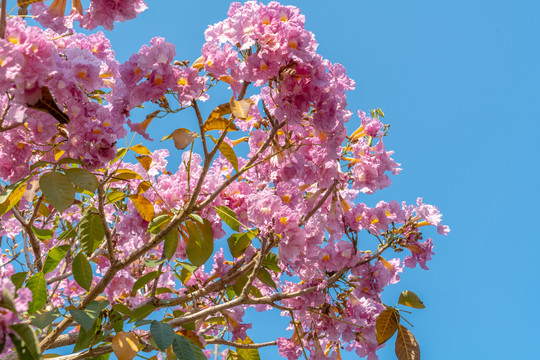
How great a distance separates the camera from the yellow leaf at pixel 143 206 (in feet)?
6.47

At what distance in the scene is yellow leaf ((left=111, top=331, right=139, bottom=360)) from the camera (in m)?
1.64

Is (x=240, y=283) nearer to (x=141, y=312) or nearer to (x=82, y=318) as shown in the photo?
(x=141, y=312)

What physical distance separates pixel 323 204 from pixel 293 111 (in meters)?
0.63

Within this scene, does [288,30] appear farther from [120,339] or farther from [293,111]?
[120,339]

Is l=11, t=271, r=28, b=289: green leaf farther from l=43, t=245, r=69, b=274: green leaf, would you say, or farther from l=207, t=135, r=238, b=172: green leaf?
l=207, t=135, r=238, b=172: green leaf

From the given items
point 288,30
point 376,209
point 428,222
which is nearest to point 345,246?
point 376,209

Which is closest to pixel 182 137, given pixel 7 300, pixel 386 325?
pixel 7 300

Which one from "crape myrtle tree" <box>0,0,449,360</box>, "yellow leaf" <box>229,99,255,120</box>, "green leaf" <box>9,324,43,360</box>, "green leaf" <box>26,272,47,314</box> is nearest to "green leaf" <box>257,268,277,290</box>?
"crape myrtle tree" <box>0,0,449,360</box>

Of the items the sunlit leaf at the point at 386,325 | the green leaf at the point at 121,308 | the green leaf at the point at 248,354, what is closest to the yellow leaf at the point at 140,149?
the green leaf at the point at 121,308

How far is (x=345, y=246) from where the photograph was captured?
6.81 feet

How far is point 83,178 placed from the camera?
5.16 ft

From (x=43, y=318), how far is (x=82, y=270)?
293mm

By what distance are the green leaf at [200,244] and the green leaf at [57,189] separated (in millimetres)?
484

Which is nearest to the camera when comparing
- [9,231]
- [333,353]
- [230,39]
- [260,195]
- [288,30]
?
[288,30]
